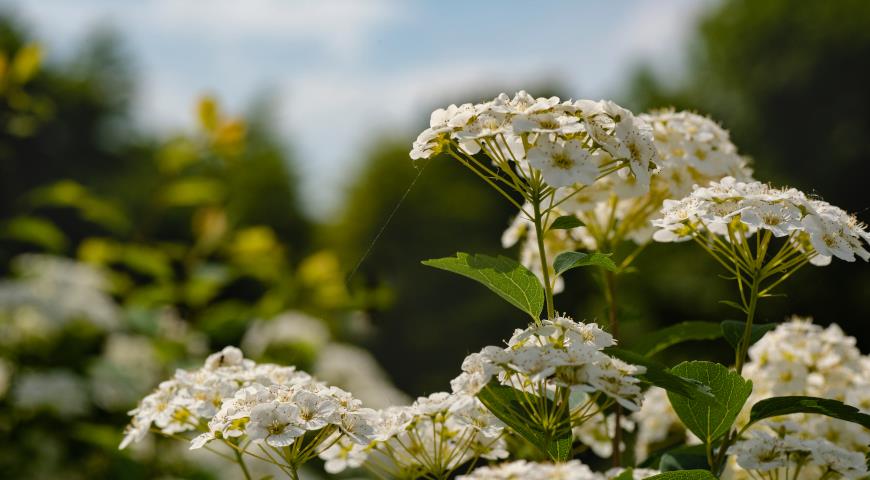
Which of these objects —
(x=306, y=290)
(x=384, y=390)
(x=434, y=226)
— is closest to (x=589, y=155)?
(x=306, y=290)

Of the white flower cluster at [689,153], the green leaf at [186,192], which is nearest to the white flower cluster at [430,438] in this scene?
the white flower cluster at [689,153]

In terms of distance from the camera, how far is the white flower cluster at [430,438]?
1.28 metres

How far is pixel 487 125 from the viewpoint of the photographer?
1.29m

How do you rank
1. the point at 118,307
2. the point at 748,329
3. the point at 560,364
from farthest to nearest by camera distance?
the point at 118,307
the point at 748,329
the point at 560,364

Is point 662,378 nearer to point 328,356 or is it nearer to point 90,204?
point 90,204

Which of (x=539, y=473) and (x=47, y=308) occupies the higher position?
(x=47, y=308)

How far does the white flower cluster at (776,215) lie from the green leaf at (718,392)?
0.22m

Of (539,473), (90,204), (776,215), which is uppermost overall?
(90,204)

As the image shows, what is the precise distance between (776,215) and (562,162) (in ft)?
1.14

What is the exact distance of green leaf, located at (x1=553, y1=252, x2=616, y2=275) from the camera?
1.17m

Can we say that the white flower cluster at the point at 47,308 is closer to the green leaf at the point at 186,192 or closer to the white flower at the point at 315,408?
the green leaf at the point at 186,192

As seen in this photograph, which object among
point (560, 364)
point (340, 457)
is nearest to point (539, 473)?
point (560, 364)

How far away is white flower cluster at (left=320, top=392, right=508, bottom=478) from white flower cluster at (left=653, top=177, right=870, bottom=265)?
1.46ft

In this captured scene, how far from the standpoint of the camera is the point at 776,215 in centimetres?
130
